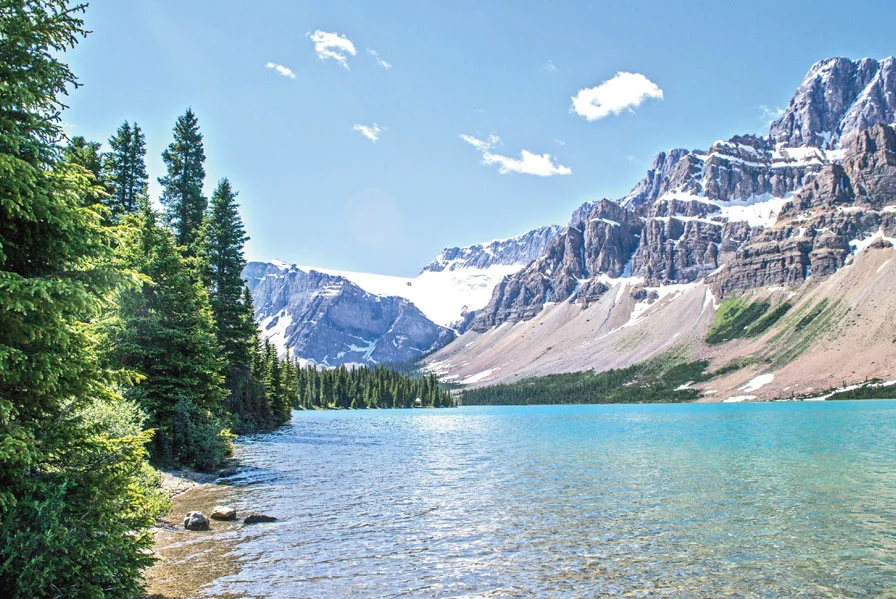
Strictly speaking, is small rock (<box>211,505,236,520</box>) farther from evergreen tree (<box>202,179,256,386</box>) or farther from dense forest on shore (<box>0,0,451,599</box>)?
evergreen tree (<box>202,179,256,386</box>)

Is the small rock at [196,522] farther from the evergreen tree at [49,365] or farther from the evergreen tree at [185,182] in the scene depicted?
the evergreen tree at [185,182]

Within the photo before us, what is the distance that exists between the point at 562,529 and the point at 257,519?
46.2 feet

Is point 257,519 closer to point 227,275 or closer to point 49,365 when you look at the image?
point 49,365

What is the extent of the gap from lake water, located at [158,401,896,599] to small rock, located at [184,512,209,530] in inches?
40.4

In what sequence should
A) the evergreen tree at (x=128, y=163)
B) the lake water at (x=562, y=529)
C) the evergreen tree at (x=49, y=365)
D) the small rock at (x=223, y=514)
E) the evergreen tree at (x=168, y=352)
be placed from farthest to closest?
the evergreen tree at (x=128, y=163), the evergreen tree at (x=168, y=352), the small rock at (x=223, y=514), the lake water at (x=562, y=529), the evergreen tree at (x=49, y=365)

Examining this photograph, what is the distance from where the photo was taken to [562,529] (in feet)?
85.5

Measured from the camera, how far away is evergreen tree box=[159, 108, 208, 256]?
198ft

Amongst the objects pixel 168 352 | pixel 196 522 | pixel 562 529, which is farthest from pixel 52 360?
pixel 168 352

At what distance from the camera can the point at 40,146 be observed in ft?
40.1

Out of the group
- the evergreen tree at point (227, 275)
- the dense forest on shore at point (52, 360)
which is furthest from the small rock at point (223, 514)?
the evergreen tree at point (227, 275)

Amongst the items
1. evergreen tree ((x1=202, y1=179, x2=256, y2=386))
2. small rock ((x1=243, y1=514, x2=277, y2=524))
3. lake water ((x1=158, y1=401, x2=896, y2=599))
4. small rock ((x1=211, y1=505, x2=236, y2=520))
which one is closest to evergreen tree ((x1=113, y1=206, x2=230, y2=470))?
lake water ((x1=158, y1=401, x2=896, y2=599))

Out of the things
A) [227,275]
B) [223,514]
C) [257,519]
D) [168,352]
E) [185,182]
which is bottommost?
[257,519]

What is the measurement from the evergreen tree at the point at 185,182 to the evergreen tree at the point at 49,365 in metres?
50.8

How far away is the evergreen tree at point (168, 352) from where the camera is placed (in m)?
35.6
